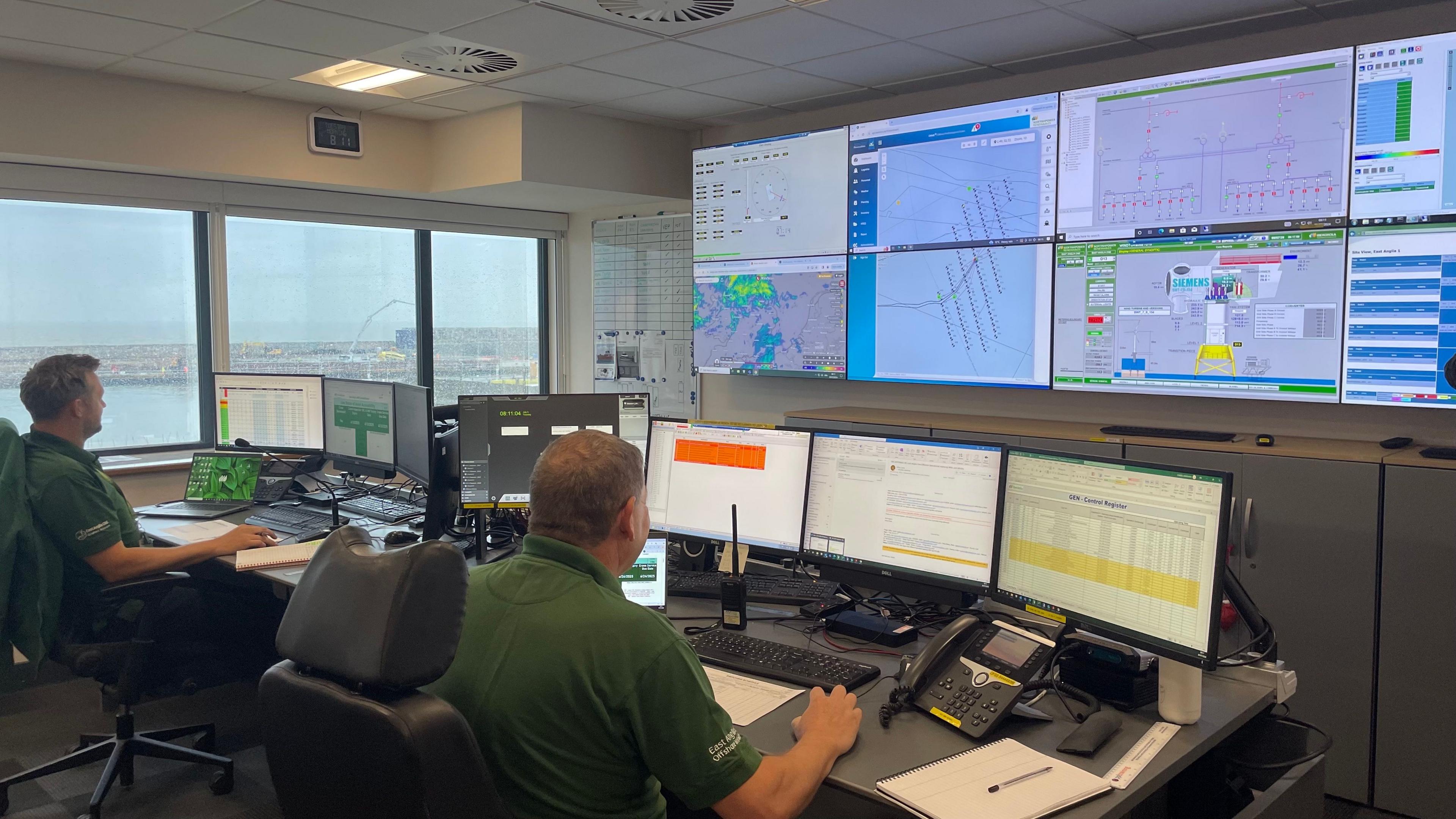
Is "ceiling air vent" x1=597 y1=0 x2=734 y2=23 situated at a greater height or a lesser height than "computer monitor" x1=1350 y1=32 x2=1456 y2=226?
greater

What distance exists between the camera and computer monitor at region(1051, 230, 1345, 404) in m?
3.23

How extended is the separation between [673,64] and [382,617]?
3.32 m

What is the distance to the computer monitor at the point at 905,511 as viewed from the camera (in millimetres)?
2033

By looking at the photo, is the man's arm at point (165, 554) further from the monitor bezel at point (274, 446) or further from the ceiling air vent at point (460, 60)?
the ceiling air vent at point (460, 60)

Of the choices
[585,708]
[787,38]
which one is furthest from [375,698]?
[787,38]

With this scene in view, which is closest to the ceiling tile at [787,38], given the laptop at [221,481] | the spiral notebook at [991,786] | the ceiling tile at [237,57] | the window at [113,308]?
the ceiling tile at [237,57]

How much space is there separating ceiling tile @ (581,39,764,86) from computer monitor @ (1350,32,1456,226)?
86.3 inches

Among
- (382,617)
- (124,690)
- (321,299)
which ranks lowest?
(124,690)

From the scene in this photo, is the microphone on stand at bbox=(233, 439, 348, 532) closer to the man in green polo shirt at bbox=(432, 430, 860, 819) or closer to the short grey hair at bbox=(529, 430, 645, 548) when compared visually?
the short grey hair at bbox=(529, 430, 645, 548)

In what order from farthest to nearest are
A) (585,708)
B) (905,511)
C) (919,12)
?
(919,12)
(905,511)
(585,708)

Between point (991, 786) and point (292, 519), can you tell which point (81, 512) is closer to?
point (292, 519)

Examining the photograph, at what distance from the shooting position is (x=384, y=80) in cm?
434

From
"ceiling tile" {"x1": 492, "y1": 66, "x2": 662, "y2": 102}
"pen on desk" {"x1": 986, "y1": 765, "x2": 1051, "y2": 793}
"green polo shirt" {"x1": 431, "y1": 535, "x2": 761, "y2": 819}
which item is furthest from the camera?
"ceiling tile" {"x1": 492, "y1": 66, "x2": 662, "y2": 102}

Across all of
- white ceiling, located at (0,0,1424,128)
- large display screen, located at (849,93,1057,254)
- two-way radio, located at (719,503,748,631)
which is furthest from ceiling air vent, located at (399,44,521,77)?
two-way radio, located at (719,503,748,631)
